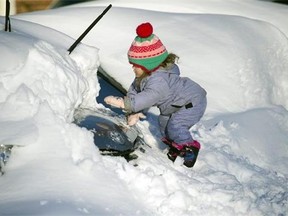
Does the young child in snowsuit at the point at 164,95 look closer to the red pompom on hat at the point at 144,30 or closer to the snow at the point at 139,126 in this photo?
the red pompom on hat at the point at 144,30

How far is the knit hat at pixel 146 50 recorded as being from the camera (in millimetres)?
2100

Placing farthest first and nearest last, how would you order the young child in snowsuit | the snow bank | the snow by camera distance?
the snow bank → the young child in snowsuit → the snow

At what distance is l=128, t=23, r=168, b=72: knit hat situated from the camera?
2100 mm

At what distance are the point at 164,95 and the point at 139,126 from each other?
0.73 meters

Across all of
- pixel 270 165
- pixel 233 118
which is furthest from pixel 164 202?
pixel 233 118

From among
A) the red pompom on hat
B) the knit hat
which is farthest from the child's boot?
the red pompom on hat

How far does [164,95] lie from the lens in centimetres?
214

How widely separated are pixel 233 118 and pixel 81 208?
1.97m

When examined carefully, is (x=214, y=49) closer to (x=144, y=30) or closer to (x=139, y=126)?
(x=139, y=126)

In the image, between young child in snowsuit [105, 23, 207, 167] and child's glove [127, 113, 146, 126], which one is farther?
child's glove [127, 113, 146, 126]

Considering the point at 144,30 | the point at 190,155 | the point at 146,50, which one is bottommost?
the point at 190,155

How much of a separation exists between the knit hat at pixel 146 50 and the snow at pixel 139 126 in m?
0.39

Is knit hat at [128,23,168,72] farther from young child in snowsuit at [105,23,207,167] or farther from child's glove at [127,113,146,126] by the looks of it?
child's glove at [127,113,146,126]

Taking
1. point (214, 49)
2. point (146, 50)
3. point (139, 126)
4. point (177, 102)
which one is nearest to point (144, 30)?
point (146, 50)
